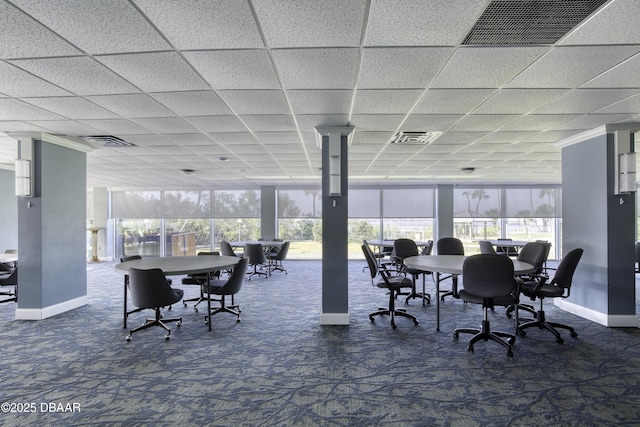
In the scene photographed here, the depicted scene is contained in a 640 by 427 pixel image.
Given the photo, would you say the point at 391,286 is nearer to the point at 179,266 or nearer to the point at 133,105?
the point at 179,266

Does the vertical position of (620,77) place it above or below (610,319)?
→ above

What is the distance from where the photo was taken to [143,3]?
6.23ft

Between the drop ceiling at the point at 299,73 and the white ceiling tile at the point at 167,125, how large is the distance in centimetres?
3

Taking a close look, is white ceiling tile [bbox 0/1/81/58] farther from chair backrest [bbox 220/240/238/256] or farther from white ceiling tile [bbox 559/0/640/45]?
chair backrest [bbox 220/240/238/256]

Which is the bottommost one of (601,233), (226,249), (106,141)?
(226,249)

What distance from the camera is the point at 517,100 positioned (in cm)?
340

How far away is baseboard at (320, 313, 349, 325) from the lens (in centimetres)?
437

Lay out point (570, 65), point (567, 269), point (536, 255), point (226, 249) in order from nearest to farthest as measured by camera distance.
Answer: point (570, 65) → point (567, 269) → point (536, 255) → point (226, 249)


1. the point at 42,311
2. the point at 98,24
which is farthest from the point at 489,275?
the point at 42,311

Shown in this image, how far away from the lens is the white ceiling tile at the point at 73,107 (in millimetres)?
3379

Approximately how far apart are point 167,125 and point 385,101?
2776mm

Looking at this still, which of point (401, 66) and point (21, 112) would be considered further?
point (21, 112)

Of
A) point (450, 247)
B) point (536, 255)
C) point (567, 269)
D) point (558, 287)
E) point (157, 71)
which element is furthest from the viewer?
point (450, 247)

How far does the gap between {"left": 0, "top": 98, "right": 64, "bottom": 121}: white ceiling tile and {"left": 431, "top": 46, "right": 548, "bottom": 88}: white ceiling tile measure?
165 inches
